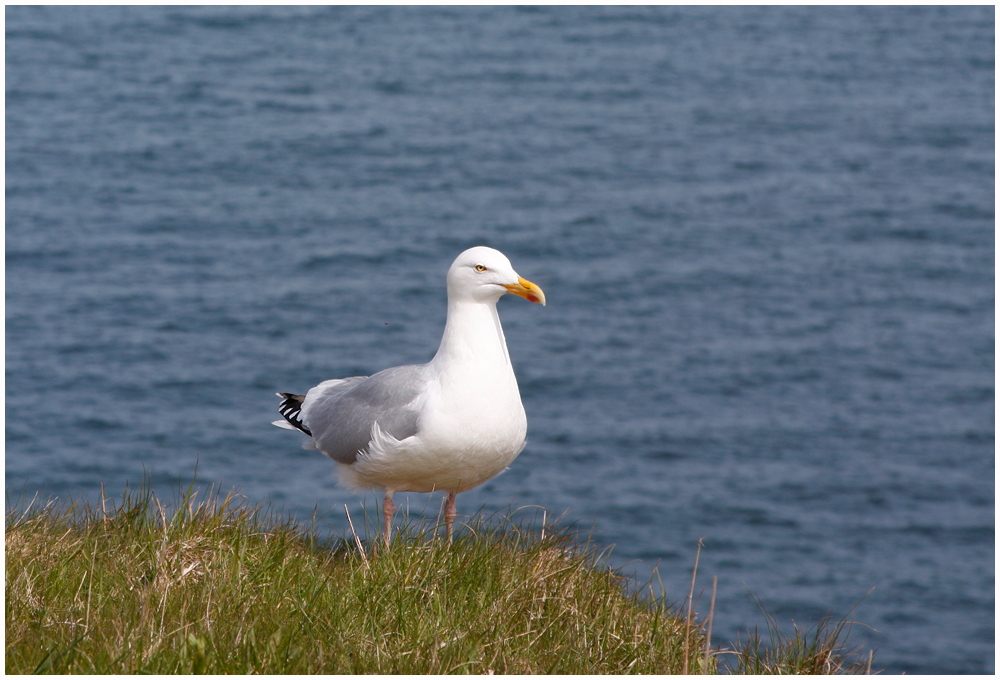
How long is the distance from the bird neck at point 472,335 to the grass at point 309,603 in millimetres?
1084

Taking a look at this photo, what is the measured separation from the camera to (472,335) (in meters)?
6.74

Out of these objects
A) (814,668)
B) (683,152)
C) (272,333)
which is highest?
(683,152)

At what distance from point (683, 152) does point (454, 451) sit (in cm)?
3621

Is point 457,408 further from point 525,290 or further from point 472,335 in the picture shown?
point 525,290

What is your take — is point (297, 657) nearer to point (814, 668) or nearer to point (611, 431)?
point (814, 668)

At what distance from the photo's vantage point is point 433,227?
34.8m

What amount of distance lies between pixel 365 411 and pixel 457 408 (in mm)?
823

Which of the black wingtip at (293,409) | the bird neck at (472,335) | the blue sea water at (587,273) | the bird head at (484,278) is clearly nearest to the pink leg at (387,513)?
the bird neck at (472,335)

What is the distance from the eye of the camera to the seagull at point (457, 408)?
657 cm

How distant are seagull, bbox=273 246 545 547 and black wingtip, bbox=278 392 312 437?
1.26 m

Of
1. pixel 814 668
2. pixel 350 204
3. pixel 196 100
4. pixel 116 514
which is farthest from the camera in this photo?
pixel 196 100

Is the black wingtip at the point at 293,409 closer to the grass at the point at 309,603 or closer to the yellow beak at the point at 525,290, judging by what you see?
the grass at the point at 309,603

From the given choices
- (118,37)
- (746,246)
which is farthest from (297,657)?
(118,37)

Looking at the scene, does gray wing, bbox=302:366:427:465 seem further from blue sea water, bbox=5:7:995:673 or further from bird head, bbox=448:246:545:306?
blue sea water, bbox=5:7:995:673
